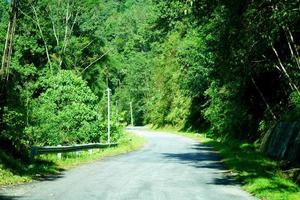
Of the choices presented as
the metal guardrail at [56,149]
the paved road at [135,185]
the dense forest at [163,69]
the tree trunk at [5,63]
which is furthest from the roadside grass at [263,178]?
the tree trunk at [5,63]

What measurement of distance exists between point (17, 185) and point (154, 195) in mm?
4686

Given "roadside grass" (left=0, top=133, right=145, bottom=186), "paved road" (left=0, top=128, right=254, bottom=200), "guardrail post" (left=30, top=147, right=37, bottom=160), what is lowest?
"paved road" (left=0, top=128, right=254, bottom=200)

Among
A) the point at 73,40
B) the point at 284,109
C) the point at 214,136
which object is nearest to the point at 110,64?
the point at 73,40

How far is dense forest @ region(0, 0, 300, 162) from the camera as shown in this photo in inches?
706

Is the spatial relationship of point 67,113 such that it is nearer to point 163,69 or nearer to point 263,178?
point 263,178

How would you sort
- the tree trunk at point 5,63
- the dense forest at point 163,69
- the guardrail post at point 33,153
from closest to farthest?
the dense forest at point 163,69 < the tree trunk at point 5,63 < the guardrail post at point 33,153

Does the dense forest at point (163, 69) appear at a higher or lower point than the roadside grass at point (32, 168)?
higher

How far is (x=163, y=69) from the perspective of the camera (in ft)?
274

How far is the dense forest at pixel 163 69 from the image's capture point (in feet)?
58.9

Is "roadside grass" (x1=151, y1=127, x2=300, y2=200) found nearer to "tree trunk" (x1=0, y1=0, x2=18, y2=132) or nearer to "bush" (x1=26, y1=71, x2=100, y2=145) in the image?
"tree trunk" (x1=0, y1=0, x2=18, y2=132)

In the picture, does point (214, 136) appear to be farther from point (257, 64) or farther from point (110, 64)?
point (257, 64)

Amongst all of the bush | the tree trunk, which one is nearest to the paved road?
the tree trunk

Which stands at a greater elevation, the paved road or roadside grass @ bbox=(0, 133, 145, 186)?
roadside grass @ bbox=(0, 133, 145, 186)

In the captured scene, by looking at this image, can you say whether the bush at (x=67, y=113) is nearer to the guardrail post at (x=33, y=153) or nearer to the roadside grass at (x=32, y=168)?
the roadside grass at (x=32, y=168)
